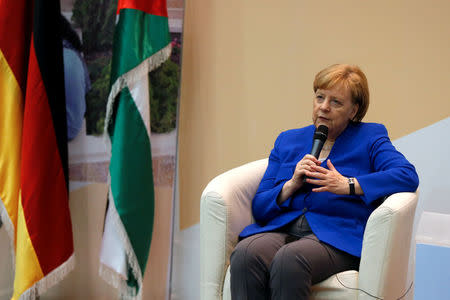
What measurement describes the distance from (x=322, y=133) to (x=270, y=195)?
0.34 m

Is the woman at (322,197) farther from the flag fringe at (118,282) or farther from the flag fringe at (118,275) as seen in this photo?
the flag fringe at (118,282)

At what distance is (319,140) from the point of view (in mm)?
2080

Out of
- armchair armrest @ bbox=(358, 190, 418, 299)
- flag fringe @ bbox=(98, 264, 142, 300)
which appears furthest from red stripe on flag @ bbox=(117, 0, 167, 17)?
armchair armrest @ bbox=(358, 190, 418, 299)

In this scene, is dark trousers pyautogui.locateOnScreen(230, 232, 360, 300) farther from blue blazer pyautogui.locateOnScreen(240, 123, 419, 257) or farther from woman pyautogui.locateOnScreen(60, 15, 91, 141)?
woman pyautogui.locateOnScreen(60, 15, 91, 141)

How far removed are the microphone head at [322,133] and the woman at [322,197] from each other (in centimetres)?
7

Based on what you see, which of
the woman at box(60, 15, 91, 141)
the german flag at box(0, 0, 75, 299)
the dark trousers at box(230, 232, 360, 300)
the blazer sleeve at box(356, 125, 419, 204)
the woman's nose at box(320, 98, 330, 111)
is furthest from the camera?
the woman at box(60, 15, 91, 141)

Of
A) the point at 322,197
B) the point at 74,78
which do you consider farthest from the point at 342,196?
the point at 74,78

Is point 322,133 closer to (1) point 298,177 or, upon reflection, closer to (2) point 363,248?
(1) point 298,177

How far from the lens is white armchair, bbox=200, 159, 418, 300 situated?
1.84m

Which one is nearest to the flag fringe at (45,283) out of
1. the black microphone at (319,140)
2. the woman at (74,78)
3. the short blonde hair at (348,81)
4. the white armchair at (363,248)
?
the woman at (74,78)

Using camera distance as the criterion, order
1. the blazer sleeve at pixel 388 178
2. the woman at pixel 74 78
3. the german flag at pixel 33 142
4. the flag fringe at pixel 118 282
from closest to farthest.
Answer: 1. the blazer sleeve at pixel 388 178
2. the german flag at pixel 33 142
3. the flag fringe at pixel 118 282
4. the woman at pixel 74 78

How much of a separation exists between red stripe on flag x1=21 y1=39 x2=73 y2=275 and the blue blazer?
42.4 inches

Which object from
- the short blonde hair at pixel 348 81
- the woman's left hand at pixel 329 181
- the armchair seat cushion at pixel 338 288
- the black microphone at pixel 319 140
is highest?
the short blonde hair at pixel 348 81

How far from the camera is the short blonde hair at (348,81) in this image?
2.15 metres
